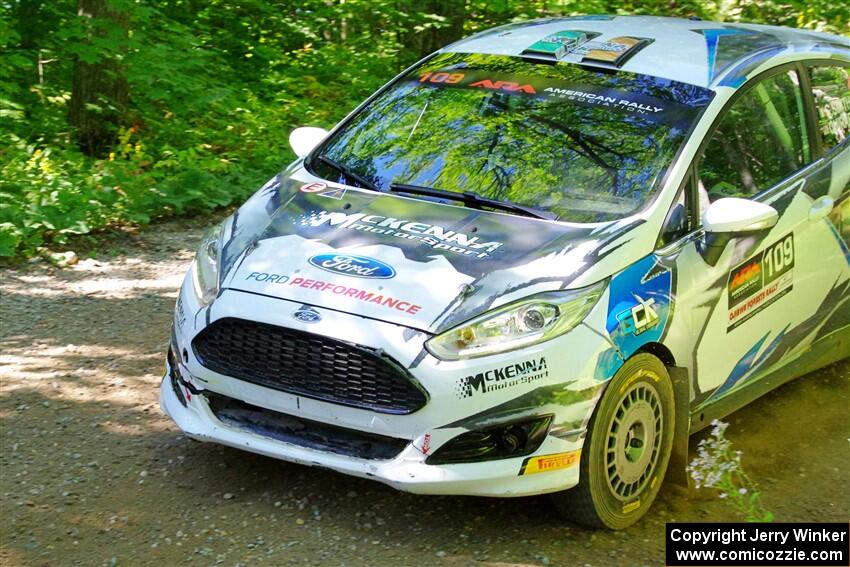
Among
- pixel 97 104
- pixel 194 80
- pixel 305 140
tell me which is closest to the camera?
pixel 305 140

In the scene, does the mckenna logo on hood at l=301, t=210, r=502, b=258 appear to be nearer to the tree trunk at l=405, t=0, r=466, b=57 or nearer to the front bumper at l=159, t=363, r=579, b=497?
the front bumper at l=159, t=363, r=579, b=497

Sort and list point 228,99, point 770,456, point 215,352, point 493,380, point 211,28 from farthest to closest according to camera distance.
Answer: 1. point 211,28
2. point 228,99
3. point 770,456
4. point 215,352
5. point 493,380

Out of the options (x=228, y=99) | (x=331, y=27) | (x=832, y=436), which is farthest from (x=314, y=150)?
(x=331, y=27)

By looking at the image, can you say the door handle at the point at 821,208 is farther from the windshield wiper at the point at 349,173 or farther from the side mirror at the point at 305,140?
the side mirror at the point at 305,140

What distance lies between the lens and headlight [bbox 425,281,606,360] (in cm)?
401

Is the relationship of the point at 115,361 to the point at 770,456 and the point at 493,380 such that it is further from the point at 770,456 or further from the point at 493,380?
the point at 770,456

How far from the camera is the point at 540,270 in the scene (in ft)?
13.9

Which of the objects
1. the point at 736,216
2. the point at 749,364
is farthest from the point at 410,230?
the point at 749,364

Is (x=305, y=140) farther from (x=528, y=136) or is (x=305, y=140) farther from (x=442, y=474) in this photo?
(x=442, y=474)

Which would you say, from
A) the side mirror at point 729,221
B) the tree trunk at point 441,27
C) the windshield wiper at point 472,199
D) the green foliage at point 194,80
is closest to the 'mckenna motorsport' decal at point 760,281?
the side mirror at point 729,221

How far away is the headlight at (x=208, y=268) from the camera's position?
448 centimetres

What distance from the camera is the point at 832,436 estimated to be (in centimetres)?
547

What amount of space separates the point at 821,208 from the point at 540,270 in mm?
1787

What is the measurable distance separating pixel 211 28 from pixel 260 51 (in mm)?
574
